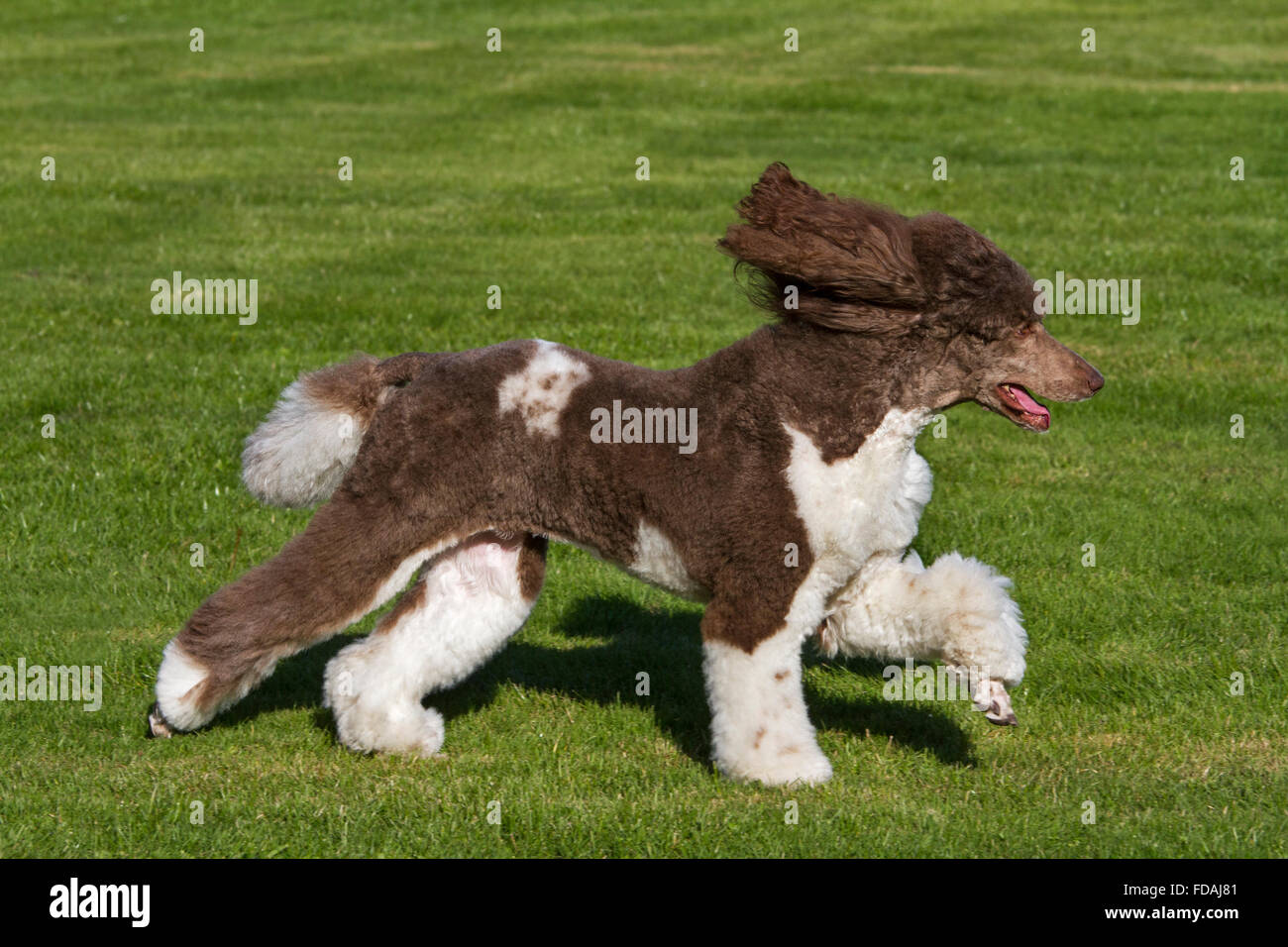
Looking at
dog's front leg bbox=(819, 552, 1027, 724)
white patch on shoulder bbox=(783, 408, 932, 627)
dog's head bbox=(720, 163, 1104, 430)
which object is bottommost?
dog's front leg bbox=(819, 552, 1027, 724)

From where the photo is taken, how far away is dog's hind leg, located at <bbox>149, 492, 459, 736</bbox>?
255 inches

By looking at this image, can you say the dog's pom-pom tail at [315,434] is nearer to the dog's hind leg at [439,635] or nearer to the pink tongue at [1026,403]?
the dog's hind leg at [439,635]

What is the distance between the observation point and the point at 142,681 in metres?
7.53

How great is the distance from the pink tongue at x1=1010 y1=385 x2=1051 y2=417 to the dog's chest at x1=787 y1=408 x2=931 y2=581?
1.24ft

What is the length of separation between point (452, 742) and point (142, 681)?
1651 millimetres

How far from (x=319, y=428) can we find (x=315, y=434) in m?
0.03

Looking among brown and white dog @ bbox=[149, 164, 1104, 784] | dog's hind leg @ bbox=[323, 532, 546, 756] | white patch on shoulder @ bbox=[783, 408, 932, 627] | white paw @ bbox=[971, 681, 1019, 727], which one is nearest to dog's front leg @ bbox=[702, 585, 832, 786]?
brown and white dog @ bbox=[149, 164, 1104, 784]

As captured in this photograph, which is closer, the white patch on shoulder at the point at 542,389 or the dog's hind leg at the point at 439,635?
the white patch on shoulder at the point at 542,389

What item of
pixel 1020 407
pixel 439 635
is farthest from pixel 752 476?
pixel 439 635

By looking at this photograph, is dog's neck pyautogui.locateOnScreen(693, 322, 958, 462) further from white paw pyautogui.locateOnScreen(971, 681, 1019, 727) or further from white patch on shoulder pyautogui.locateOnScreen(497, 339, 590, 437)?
white paw pyautogui.locateOnScreen(971, 681, 1019, 727)

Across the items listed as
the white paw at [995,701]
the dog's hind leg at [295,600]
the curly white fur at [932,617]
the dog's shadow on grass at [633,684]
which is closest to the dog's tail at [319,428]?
the dog's hind leg at [295,600]

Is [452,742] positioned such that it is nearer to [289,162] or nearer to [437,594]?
[437,594]

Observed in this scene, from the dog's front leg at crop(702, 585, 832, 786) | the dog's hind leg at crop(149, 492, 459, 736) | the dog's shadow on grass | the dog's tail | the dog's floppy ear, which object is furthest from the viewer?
the dog's shadow on grass

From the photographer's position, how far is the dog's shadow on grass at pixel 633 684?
23.3ft
